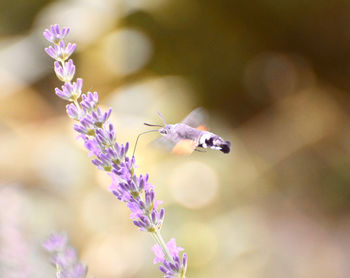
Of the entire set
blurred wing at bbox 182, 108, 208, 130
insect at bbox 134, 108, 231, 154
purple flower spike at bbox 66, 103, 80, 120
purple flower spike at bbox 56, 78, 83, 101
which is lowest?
purple flower spike at bbox 66, 103, 80, 120

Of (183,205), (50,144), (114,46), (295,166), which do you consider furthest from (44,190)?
(295,166)

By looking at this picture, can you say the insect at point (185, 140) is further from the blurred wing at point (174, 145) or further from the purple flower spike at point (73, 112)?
the purple flower spike at point (73, 112)

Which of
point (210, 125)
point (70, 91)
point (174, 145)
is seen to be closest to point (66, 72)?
point (70, 91)

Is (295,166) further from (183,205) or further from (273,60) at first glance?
(183,205)

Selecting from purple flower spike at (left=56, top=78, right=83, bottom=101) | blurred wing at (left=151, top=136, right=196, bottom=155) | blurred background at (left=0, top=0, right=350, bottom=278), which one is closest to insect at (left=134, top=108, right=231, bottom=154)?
blurred wing at (left=151, top=136, right=196, bottom=155)

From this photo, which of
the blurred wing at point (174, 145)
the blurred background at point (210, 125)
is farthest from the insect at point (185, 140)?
the blurred background at point (210, 125)

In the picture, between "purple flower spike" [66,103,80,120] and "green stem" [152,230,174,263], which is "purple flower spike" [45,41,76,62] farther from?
"green stem" [152,230,174,263]

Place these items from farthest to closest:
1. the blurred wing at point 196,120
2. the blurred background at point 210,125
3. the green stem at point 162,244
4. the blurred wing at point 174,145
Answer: the blurred background at point 210,125 < the blurred wing at point 196,120 < the blurred wing at point 174,145 < the green stem at point 162,244
